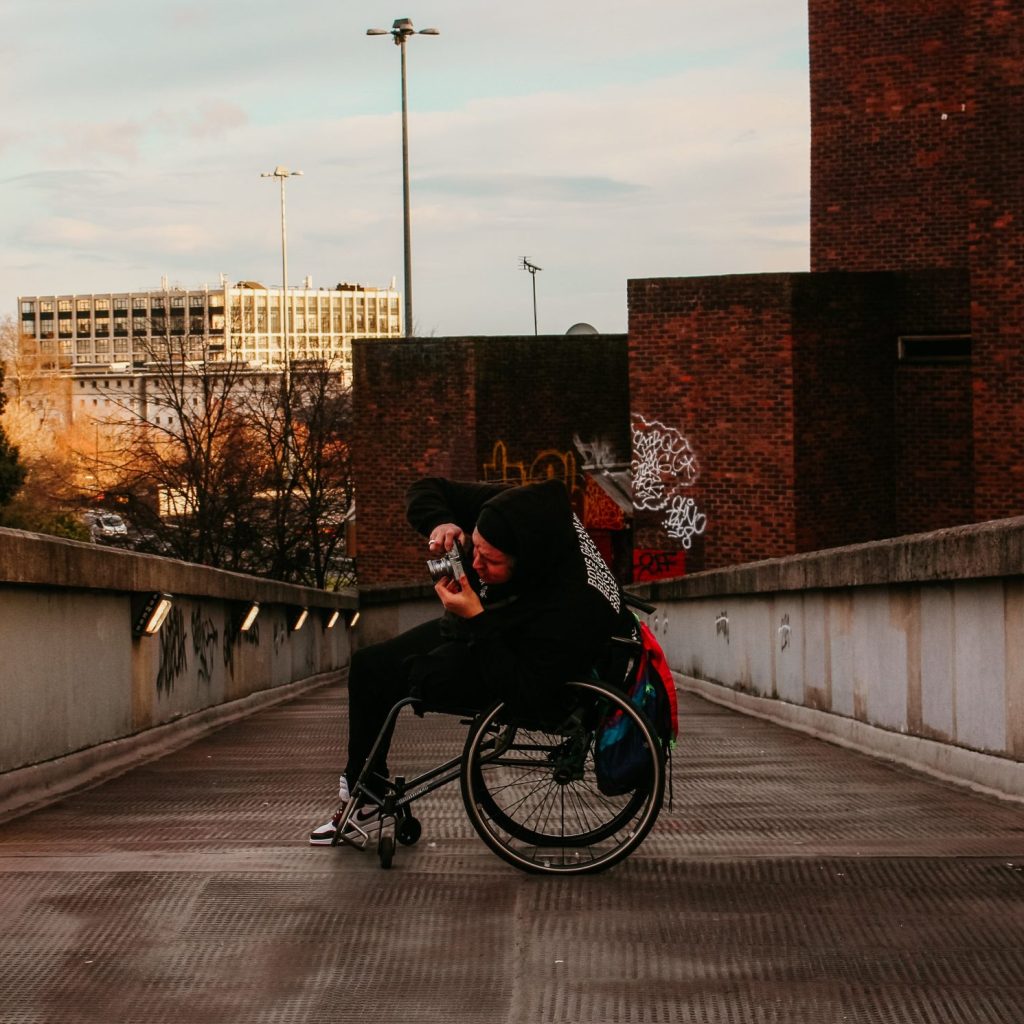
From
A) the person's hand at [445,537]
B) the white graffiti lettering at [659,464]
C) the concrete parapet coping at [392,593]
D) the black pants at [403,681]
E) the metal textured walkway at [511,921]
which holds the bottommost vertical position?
the concrete parapet coping at [392,593]

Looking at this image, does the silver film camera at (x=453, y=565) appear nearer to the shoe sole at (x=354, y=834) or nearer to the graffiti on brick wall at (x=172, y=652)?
the shoe sole at (x=354, y=834)

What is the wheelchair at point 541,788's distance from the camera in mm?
5156

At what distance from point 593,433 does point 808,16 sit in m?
10.0

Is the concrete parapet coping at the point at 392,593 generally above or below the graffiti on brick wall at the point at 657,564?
below

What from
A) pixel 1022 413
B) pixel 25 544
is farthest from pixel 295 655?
pixel 25 544

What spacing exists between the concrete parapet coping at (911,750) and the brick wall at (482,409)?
2002cm

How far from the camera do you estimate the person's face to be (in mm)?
5207

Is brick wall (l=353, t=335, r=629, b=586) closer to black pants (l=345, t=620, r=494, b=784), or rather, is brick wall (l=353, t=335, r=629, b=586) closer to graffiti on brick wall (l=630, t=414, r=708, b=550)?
graffiti on brick wall (l=630, t=414, r=708, b=550)

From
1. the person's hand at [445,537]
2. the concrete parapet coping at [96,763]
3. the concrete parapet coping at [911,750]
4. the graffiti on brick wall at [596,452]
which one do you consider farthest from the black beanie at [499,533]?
the graffiti on brick wall at [596,452]

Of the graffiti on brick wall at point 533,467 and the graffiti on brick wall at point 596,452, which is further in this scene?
the graffiti on brick wall at point 596,452

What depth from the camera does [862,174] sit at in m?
25.8

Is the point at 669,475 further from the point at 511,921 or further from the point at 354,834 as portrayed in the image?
the point at 511,921

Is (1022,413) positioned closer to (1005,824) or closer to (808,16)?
(808,16)

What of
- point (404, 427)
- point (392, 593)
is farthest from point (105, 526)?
point (404, 427)
